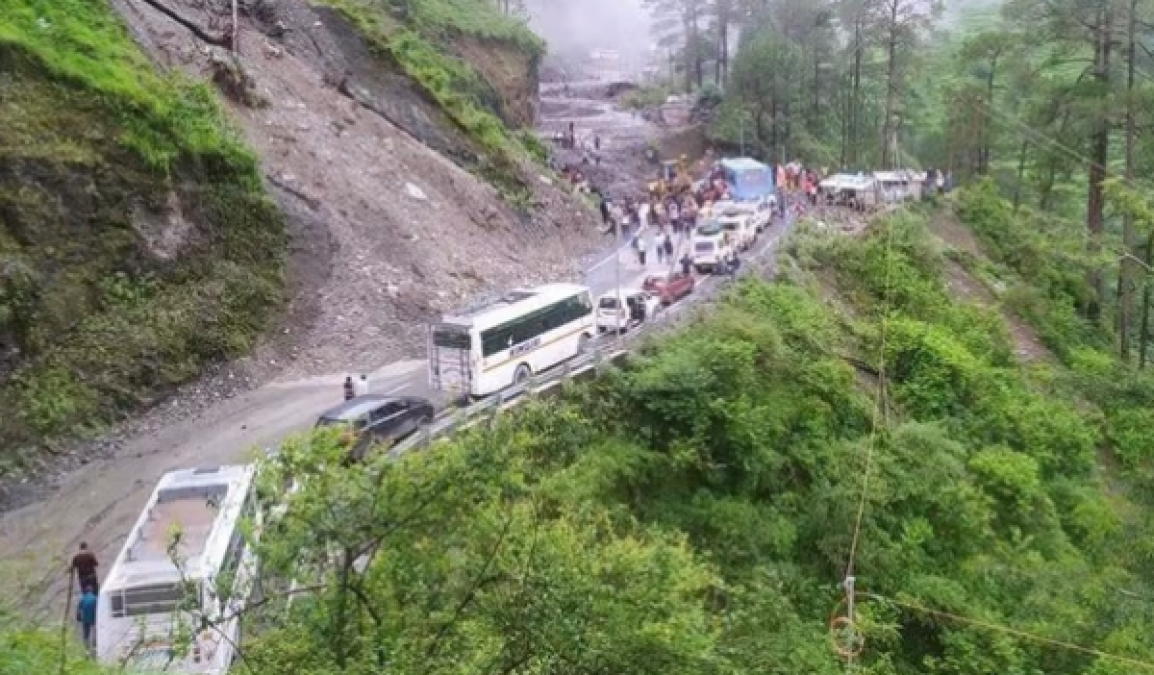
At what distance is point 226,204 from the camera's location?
25.7m

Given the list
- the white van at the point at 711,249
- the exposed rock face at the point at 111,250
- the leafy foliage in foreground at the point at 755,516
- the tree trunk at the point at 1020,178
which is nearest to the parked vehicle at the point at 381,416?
the leafy foliage in foreground at the point at 755,516

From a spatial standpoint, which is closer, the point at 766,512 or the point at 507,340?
the point at 766,512

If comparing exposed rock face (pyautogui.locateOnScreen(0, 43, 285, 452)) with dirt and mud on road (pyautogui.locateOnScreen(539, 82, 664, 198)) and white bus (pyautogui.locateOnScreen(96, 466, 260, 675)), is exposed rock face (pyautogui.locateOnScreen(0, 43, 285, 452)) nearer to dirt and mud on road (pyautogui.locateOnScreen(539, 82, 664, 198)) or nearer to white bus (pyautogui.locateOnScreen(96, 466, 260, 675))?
white bus (pyautogui.locateOnScreen(96, 466, 260, 675))

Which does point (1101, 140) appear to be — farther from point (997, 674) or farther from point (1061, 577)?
point (997, 674)

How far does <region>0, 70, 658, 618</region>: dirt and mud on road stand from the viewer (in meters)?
16.8

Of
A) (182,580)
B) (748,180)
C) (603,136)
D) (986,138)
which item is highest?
(603,136)

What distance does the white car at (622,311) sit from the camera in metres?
26.4

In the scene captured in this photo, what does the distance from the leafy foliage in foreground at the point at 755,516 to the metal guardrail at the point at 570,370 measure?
581 mm

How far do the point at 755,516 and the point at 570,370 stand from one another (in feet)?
14.3

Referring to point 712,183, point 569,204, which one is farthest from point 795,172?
point 569,204

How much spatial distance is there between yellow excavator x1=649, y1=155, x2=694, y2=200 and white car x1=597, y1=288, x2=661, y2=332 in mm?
17569

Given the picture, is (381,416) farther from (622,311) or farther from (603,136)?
(603,136)

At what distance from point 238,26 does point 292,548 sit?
2699 centimetres

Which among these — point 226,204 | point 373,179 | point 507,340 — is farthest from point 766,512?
point 373,179
